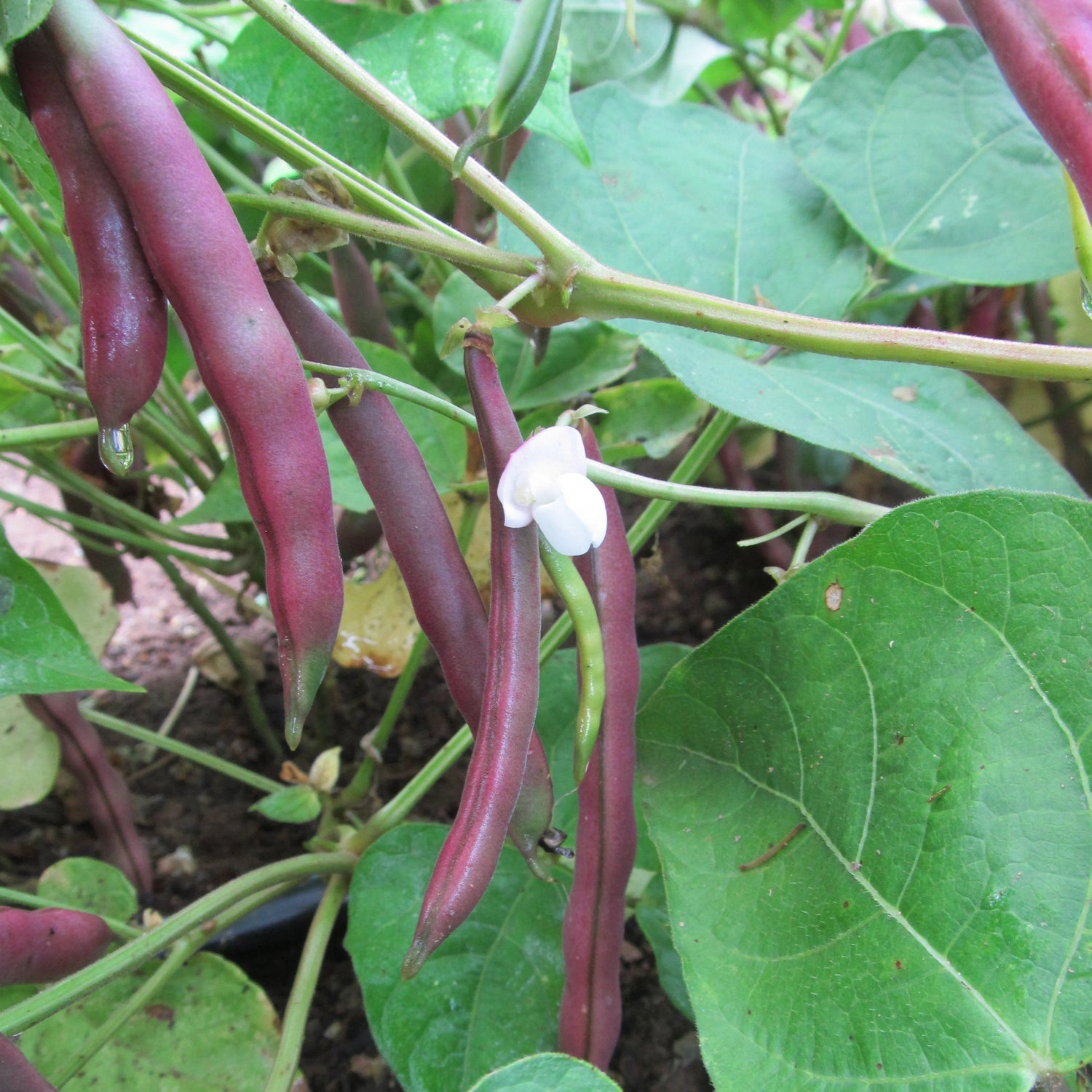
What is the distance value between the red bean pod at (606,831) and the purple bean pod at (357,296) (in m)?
0.44

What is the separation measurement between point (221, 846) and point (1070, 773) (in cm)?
99

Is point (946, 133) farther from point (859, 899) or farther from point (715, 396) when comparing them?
point (859, 899)

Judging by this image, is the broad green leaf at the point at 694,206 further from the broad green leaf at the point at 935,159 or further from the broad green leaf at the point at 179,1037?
the broad green leaf at the point at 179,1037

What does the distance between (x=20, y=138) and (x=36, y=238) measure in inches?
14.1

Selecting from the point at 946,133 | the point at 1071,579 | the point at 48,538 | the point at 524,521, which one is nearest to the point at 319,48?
the point at 524,521

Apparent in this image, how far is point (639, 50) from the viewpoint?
138 cm

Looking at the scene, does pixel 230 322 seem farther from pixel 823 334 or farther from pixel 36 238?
pixel 36 238

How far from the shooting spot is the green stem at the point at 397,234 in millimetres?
508

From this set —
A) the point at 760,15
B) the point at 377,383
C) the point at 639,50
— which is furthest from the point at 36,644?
the point at 760,15

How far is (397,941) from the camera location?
0.75 m

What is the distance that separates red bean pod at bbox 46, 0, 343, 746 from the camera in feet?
1.42

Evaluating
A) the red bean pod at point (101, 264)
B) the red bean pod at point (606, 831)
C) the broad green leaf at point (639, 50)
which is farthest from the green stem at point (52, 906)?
the broad green leaf at point (639, 50)

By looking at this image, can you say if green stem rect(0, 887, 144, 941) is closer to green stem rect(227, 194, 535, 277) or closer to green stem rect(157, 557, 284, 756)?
green stem rect(157, 557, 284, 756)

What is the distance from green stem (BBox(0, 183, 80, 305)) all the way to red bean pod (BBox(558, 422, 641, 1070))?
49cm
